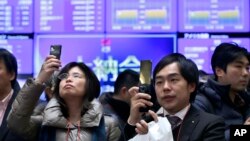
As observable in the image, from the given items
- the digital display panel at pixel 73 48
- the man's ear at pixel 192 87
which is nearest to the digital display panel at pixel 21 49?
the digital display panel at pixel 73 48

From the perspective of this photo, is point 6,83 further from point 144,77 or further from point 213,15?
point 213,15

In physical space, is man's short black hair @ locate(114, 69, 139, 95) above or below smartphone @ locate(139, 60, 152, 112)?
below

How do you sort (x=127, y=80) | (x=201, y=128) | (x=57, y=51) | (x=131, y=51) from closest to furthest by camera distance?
(x=201, y=128)
(x=57, y=51)
(x=127, y=80)
(x=131, y=51)

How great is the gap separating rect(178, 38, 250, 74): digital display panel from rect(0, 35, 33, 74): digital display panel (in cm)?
147

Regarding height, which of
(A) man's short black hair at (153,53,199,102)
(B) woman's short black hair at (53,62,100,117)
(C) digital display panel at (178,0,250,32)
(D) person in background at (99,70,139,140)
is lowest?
(D) person in background at (99,70,139,140)

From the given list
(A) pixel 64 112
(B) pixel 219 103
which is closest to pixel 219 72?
(B) pixel 219 103

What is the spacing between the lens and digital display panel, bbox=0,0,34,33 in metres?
5.31

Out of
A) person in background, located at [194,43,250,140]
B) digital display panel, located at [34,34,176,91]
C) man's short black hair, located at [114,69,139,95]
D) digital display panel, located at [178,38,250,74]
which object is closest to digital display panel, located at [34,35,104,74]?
digital display panel, located at [34,34,176,91]

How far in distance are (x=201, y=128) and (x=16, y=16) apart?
3.10 metres

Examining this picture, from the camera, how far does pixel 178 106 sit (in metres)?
2.84

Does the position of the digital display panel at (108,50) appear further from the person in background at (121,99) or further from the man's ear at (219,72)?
the man's ear at (219,72)

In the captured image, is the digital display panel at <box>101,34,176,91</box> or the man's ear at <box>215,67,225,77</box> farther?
the digital display panel at <box>101,34,176,91</box>

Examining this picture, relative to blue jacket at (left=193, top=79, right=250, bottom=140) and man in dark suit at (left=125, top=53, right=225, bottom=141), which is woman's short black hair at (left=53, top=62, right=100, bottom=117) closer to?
man in dark suit at (left=125, top=53, right=225, bottom=141)

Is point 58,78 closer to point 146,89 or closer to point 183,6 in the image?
point 146,89
